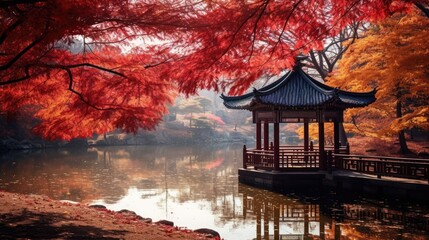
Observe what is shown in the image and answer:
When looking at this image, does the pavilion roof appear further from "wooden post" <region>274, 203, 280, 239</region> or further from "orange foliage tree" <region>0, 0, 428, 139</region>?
"orange foliage tree" <region>0, 0, 428, 139</region>

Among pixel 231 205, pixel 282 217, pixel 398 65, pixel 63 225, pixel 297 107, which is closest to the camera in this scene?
pixel 63 225

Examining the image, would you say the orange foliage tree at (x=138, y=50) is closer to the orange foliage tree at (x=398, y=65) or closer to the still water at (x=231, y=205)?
the still water at (x=231, y=205)

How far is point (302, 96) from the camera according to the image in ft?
53.9

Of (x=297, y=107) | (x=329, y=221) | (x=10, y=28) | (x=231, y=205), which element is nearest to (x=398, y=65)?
(x=297, y=107)

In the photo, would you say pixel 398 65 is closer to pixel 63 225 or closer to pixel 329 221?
pixel 329 221

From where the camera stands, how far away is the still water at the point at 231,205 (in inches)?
385

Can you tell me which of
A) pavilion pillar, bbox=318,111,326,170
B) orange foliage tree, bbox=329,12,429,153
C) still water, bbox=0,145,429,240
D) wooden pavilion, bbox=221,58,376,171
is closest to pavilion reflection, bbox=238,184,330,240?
still water, bbox=0,145,429,240

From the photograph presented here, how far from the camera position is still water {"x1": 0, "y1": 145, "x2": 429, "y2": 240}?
9781 mm

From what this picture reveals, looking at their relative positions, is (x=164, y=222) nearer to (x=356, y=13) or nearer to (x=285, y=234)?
(x=285, y=234)

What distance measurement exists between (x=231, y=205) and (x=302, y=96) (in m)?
5.99

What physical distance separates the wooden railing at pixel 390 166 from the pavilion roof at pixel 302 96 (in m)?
2.32

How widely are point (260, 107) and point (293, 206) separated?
5.98 m

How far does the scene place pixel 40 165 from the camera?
26.0 metres

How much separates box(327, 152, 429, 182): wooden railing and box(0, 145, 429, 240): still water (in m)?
1.15
